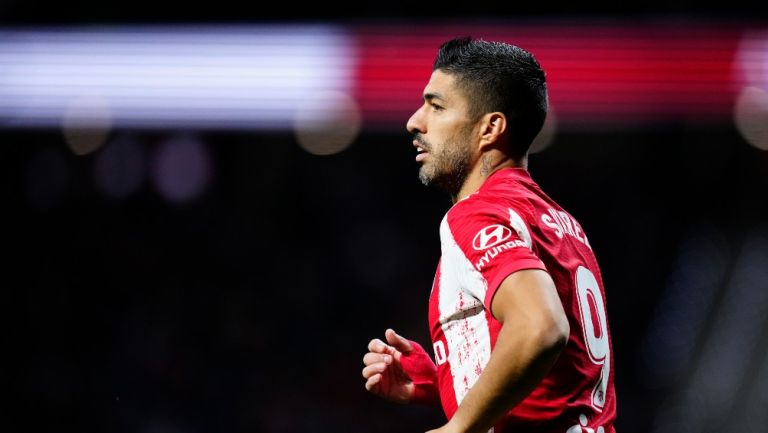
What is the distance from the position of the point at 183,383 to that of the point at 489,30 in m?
3.87

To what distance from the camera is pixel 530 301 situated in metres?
1.60

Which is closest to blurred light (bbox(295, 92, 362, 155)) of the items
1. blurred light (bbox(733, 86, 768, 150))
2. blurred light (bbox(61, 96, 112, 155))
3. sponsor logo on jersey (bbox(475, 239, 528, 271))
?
blurred light (bbox(61, 96, 112, 155))

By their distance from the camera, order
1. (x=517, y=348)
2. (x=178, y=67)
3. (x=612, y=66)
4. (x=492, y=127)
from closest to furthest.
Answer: (x=517, y=348) < (x=492, y=127) < (x=612, y=66) < (x=178, y=67)

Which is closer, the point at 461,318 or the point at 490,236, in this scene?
the point at 490,236

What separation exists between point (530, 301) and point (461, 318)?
1.13 feet

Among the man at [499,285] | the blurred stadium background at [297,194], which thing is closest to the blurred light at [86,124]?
the blurred stadium background at [297,194]

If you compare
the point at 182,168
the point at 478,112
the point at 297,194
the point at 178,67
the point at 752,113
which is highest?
Result: the point at 478,112

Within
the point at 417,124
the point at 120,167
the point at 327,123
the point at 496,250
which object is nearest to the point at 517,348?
the point at 496,250

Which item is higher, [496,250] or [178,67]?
[178,67]

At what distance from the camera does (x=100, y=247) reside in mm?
7922

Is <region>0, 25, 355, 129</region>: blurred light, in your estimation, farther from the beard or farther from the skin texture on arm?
the skin texture on arm

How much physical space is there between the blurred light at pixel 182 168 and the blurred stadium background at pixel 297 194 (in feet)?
0.08

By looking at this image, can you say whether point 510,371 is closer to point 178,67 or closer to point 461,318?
point 461,318

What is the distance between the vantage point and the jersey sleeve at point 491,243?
168 cm
